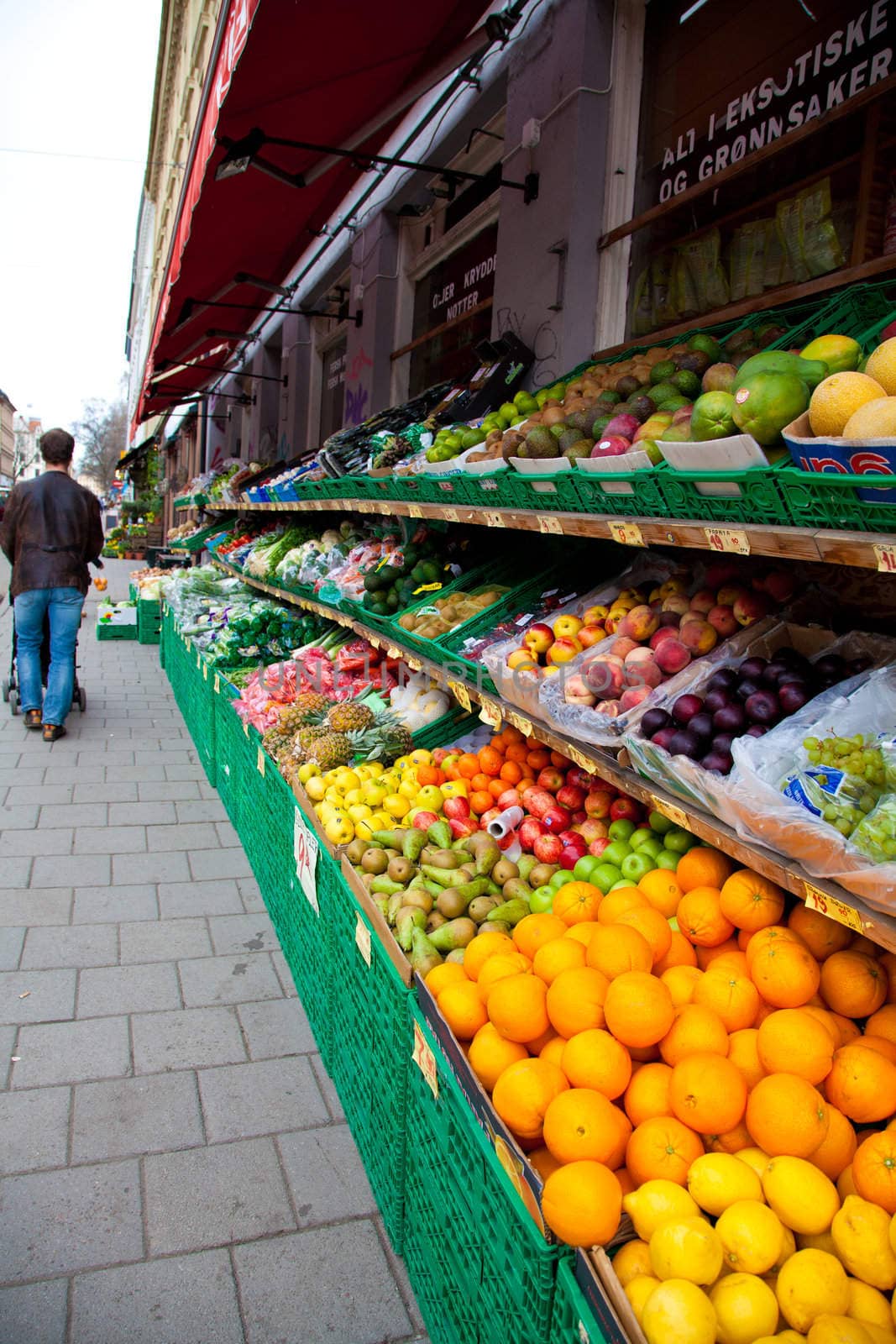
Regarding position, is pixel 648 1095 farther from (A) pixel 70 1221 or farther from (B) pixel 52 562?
(B) pixel 52 562

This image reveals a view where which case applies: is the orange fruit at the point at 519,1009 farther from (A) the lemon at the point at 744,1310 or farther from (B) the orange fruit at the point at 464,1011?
(A) the lemon at the point at 744,1310

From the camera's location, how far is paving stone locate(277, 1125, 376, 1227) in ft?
7.70

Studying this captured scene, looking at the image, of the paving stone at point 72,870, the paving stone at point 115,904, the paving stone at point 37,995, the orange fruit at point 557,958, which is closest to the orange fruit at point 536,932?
the orange fruit at point 557,958

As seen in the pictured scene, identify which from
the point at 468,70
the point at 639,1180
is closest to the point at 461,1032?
the point at 639,1180

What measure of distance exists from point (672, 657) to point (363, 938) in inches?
47.0

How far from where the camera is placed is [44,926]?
378cm

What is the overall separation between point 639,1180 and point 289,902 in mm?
2255

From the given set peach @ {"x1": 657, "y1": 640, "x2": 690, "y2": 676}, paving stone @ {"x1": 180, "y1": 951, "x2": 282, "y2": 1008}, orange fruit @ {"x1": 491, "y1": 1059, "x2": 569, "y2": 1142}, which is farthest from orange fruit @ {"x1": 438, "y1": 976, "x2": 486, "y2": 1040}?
paving stone @ {"x1": 180, "y1": 951, "x2": 282, "y2": 1008}

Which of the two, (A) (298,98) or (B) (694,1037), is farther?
(A) (298,98)

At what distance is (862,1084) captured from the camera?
1.47m

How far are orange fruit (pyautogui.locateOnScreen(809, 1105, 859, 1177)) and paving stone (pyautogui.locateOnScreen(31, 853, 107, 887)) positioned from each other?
3695 mm

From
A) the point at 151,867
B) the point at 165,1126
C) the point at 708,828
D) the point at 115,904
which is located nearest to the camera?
the point at 708,828

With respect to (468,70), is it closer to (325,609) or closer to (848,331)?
(325,609)

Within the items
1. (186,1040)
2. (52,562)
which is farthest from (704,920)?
(52,562)
